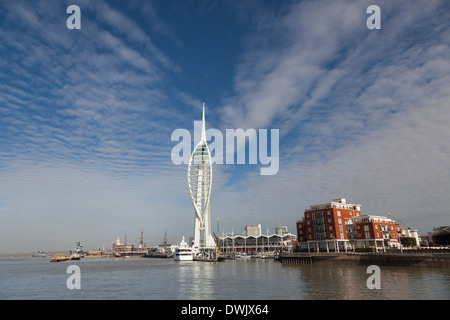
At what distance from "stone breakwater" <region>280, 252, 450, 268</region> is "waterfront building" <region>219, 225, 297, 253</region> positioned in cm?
10311

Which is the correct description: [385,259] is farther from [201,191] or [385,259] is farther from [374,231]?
[201,191]

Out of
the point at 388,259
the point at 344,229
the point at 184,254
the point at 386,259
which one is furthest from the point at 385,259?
the point at 184,254

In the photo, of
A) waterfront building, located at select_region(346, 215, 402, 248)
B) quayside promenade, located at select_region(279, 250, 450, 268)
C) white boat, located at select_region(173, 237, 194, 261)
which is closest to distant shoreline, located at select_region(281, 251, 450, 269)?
quayside promenade, located at select_region(279, 250, 450, 268)

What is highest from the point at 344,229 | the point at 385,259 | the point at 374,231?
the point at 344,229

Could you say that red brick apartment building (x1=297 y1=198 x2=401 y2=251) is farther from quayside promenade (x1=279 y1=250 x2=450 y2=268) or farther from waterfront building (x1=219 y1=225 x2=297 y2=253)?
waterfront building (x1=219 y1=225 x2=297 y2=253)

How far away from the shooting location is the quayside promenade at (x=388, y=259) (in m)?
56.7

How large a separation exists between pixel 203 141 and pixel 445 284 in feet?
428

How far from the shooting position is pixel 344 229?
9212 centimetres

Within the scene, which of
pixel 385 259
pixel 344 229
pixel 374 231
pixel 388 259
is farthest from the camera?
pixel 344 229

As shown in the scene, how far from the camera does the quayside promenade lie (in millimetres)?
56656

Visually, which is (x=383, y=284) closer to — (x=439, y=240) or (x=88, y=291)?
(x=88, y=291)

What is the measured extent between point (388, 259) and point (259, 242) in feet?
442

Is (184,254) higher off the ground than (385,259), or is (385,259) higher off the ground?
(385,259)

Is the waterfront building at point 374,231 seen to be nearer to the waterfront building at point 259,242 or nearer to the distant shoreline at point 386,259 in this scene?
the distant shoreline at point 386,259
